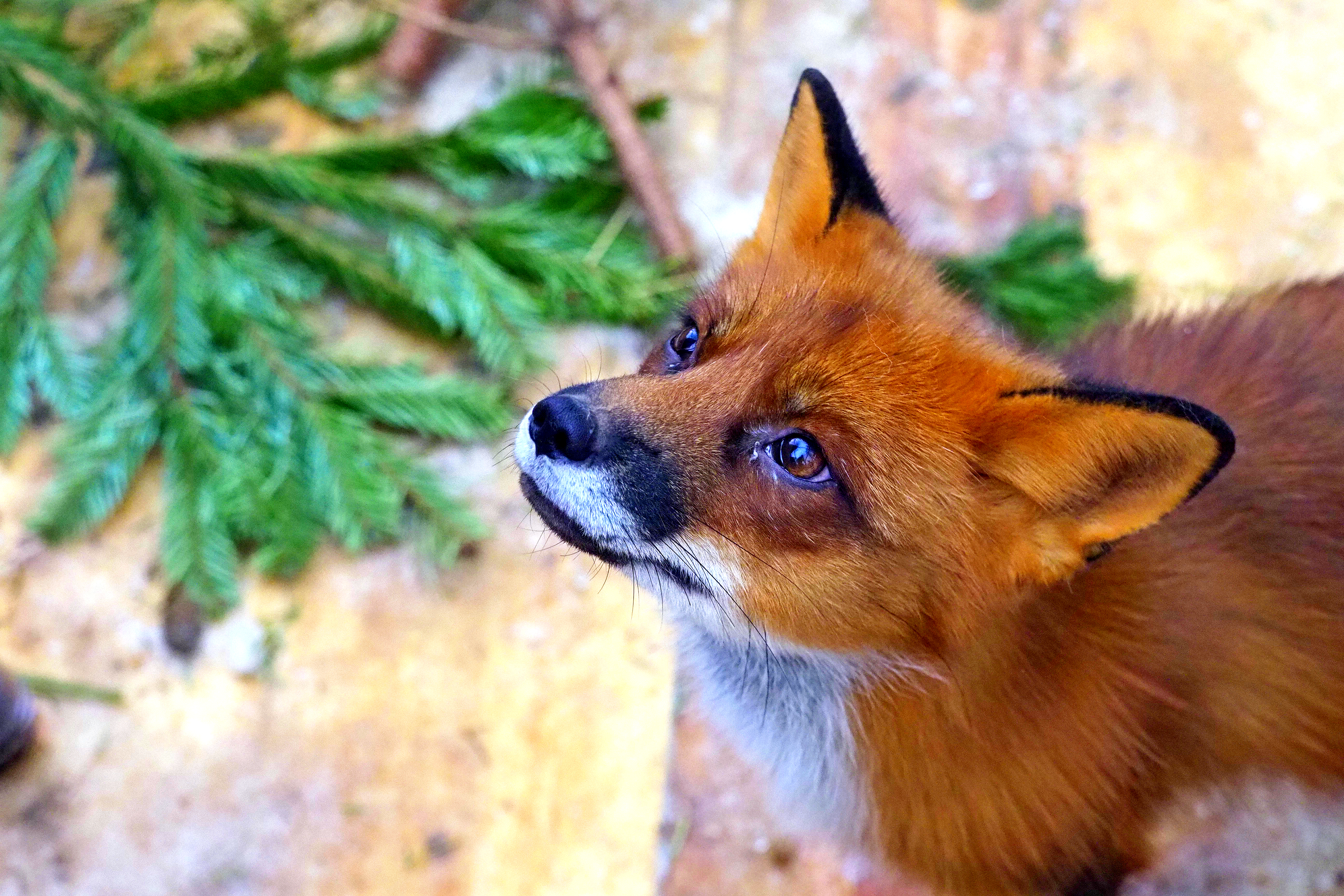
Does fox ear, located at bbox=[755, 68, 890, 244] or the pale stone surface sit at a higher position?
fox ear, located at bbox=[755, 68, 890, 244]

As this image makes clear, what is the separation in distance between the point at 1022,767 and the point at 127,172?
3107 mm

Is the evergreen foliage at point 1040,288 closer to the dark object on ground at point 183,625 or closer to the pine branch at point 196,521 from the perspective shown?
the pine branch at point 196,521

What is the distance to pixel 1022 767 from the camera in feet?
5.79

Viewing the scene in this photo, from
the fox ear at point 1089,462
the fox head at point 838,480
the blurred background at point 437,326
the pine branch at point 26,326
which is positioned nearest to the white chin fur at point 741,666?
the fox head at point 838,480

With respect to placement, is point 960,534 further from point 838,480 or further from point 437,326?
point 437,326

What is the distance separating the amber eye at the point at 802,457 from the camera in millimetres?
1556

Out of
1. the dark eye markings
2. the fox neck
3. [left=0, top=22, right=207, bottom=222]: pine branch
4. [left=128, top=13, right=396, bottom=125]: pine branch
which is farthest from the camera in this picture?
[left=128, top=13, right=396, bottom=125]: pine branch

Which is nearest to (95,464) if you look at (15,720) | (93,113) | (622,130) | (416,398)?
(15,720)

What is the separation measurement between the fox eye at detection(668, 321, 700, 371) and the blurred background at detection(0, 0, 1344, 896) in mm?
940

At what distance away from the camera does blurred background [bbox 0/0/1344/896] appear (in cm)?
251

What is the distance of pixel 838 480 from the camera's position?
1.54 metres

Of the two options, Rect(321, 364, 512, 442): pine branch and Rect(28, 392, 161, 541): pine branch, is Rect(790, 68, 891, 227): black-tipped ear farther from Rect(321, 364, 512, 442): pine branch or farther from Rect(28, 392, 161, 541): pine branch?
Rect(28, 392, 161, 541): pine branch

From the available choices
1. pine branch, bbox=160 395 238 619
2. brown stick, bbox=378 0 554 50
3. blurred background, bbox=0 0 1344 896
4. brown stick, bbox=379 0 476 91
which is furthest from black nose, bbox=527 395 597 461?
brown stick, bbox=379 0 476 91

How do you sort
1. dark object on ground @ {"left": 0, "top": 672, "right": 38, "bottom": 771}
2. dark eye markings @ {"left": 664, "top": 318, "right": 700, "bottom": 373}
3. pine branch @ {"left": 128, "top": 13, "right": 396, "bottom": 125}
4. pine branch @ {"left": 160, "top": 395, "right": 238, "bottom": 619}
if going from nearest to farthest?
1. dark eye markings @ {"left": 664, "top": 318, "right": 700, "bottom": 373}
2. dark object on ground @ {"left": 0, "top": 672, "right": 38, "bottom": 771}
3. pine branch @ {"left": 160, "top": 395, "right": 238, "bottom": 619}
4. pine branch @ {"left": 128, "top": 13, "right": 396, "bottom": 125}
